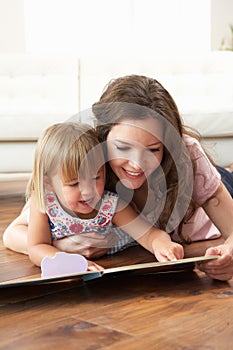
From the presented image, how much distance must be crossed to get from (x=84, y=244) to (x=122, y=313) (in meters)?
0.49

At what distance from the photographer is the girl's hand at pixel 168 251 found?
1.35 m

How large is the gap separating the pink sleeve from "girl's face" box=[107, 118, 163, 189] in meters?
0.15

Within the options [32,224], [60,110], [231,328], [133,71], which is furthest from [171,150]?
[133,71]

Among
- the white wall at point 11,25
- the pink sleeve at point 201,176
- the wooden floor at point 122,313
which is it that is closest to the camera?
the wooden floor at point 122,313

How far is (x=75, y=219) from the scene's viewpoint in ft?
4.97

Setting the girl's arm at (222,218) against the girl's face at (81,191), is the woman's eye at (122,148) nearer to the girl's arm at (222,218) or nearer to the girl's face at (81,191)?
the girl's face at (81,191)

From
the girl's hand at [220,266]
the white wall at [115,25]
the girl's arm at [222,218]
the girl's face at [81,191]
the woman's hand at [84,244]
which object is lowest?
the woman's hand at [84,244]

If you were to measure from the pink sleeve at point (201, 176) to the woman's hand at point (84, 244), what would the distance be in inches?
11.1

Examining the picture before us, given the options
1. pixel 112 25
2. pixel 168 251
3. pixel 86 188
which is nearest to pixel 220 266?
pixel 168 251

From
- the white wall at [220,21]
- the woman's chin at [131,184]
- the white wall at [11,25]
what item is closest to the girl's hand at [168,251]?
the woman's chin at [131,184]

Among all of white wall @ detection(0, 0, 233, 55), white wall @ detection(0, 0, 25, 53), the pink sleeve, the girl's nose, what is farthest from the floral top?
white wall @ detection(0, 0, 25, 53)

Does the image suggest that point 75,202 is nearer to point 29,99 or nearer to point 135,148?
point 135,148

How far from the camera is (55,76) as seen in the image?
326 cm

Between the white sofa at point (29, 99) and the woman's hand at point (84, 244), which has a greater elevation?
the white sofa at point (29, 99)
